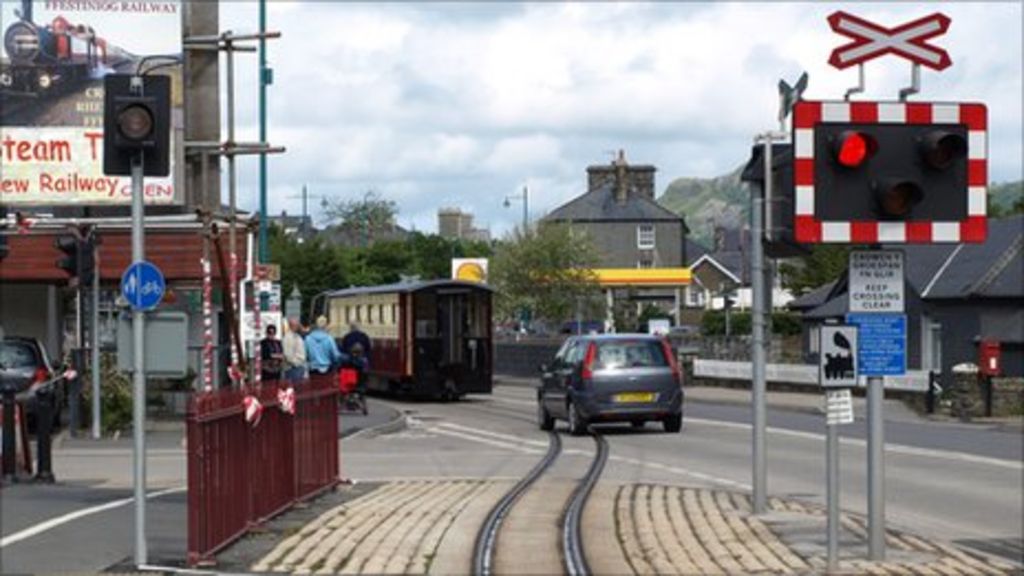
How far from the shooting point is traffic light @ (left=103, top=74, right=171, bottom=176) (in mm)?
11734

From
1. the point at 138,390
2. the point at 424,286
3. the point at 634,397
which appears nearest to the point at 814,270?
the point at 634,397

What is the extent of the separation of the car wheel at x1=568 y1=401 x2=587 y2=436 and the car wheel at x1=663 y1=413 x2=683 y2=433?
4.53 feet

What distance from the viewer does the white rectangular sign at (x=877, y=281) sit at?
38.6 feet

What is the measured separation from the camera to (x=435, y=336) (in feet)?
137

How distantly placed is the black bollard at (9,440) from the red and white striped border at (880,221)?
8.95m

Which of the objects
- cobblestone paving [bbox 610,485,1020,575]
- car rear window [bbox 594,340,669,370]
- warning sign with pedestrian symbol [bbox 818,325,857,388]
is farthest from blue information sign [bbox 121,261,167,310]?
car rear window [bbox 594,340,669,370]

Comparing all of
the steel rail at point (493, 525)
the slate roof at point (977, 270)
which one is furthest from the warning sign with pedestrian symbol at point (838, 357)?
the slate roof at point (977, 270)

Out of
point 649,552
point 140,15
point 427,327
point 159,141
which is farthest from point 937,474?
point 427,327

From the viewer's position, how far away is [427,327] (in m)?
41.8

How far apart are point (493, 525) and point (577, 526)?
68 centimetres

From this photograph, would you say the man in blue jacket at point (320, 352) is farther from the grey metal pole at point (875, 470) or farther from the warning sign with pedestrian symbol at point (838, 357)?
the warning sign with pedestrian symbol at point (838, 357)

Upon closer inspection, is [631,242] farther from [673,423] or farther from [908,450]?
[908,450]

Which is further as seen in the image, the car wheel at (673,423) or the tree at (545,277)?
the tree at (545,277)

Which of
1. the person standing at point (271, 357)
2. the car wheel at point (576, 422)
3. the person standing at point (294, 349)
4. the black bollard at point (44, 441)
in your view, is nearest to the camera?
the black bollard at point (44, 441)
